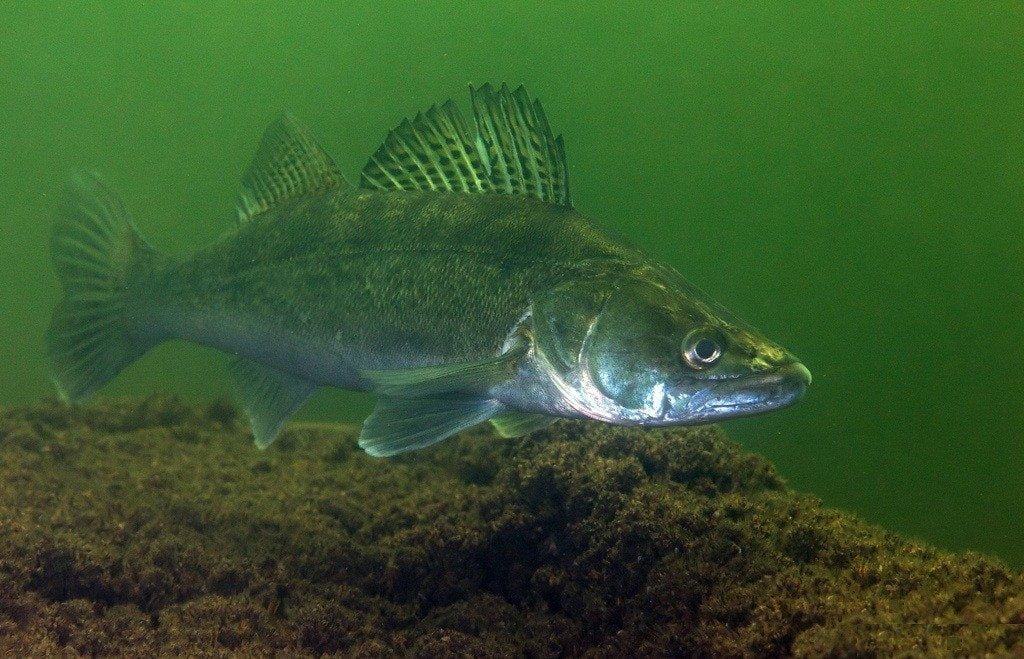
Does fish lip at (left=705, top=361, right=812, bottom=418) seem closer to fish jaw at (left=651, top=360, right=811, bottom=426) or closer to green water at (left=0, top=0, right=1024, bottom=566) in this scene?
fish jaw at (left=651, top=360, right=811, bottom=426)

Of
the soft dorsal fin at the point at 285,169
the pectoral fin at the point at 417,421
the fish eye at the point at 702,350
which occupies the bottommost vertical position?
the pectoral fin at the point at 417,421

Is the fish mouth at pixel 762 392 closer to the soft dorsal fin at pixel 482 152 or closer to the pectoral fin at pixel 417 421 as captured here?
the pectoral fin at pixel 417 421

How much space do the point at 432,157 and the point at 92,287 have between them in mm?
2710

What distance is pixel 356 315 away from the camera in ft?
12.1

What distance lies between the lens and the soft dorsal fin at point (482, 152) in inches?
137

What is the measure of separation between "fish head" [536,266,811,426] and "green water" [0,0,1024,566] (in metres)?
8.06

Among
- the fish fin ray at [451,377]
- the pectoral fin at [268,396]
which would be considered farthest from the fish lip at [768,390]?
the pectoral fin at [268,396]

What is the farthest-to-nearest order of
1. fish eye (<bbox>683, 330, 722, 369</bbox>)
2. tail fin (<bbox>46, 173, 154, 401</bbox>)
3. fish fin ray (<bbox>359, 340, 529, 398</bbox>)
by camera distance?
1. tail fin (<bbox>46, 173, 154, 401</bbox>)
2. fish fin ray (<bbox>359, 340, 529, 398</bbox>)
3. fish eye (<bbox>683, 330, 722, 369</bbox>)

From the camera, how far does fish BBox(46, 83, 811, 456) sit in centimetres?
287

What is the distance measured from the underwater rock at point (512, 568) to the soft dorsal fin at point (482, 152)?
1.54m

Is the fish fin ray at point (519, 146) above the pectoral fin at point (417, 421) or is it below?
above

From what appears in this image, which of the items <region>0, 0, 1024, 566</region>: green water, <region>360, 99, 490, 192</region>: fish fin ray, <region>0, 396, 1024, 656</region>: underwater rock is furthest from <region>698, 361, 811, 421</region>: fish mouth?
<region>0, 0, 1024, 566</region>: green water

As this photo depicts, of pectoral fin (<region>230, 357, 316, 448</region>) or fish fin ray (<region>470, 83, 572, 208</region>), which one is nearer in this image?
fish fin ray (<region>470, 83, 572, 208</region>)

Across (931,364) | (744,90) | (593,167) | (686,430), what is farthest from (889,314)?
(686,430)
